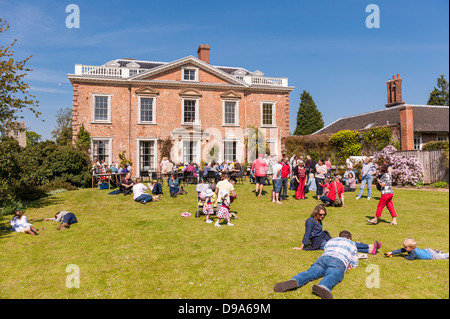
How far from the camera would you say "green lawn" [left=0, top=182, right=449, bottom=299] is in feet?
16.2

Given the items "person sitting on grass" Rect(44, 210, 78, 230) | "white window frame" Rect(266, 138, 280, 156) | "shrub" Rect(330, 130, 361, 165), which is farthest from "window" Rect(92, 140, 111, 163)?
"shrub" Rect(330, 130, 361, 165)

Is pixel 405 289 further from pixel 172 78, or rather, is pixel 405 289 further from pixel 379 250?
pixel 172 78

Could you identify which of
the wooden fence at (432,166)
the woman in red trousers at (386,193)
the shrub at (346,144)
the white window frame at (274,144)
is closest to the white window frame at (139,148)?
the white window frame at (274,144)

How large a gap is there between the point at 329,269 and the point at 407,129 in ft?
64.5

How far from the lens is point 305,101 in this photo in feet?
167

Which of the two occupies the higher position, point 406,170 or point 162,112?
point 162,112

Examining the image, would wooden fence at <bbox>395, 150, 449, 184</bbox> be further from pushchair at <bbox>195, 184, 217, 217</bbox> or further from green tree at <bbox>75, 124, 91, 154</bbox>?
green tree at <bbox>75, 124, 91, 154</bbox>

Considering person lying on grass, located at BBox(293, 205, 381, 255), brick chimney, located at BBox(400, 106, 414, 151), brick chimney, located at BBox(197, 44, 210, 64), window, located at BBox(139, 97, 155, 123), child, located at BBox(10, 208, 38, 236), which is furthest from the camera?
brick chimney, located at BBox(197, 44, 210, 64)

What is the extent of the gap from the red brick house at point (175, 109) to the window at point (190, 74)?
0.08m

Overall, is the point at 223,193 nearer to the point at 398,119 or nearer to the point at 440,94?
the point at 398,119

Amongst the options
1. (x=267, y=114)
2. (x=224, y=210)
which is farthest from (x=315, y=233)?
(x=267, y=114)

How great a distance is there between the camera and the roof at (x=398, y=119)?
23356 millimetres

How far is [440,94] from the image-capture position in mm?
44875

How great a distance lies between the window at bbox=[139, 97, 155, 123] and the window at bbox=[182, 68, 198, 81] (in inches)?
135
